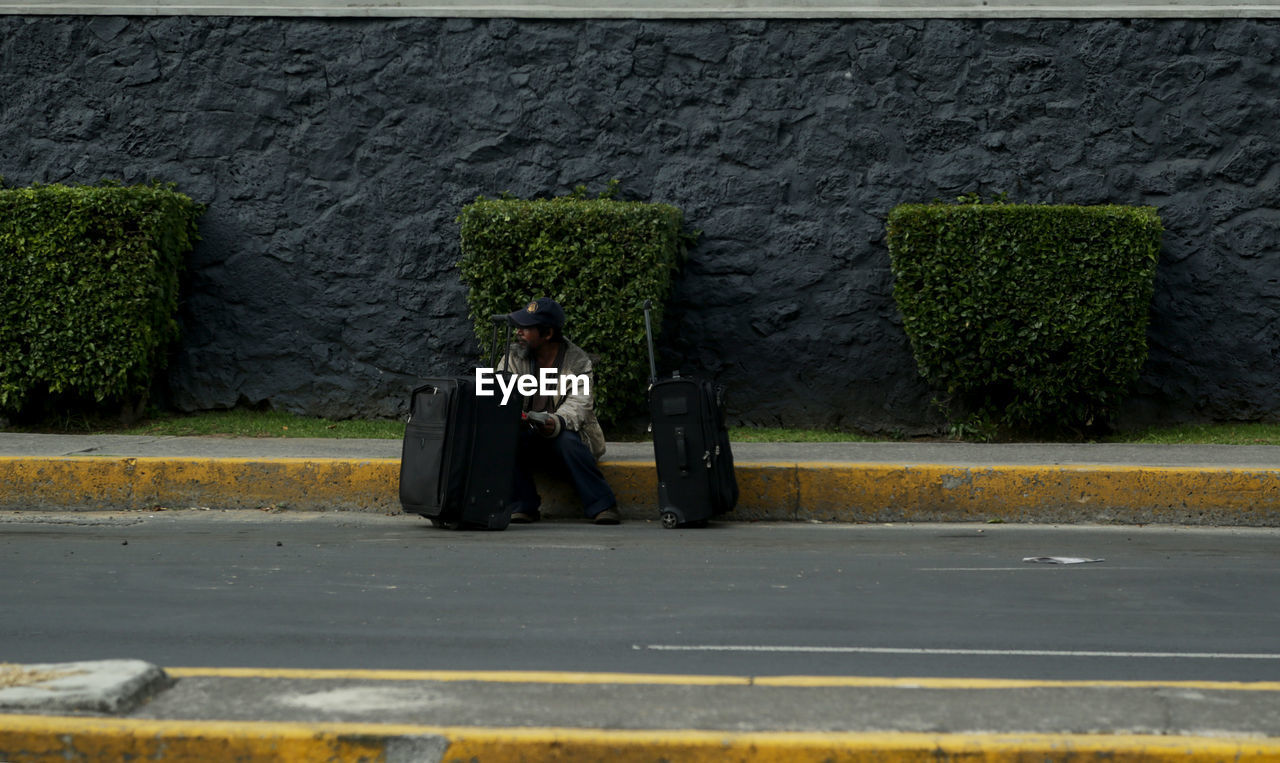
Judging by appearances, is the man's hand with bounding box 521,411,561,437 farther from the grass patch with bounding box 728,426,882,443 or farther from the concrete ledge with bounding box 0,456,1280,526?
the grass patch with bounding box 728,426,882,443

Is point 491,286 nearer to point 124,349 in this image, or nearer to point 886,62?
point 124,349

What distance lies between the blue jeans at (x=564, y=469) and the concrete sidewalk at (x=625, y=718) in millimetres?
3773

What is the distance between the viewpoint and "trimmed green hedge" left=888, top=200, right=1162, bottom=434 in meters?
9.84

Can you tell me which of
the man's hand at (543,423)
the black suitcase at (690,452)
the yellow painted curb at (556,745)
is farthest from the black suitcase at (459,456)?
the yellow painted curb at (556,745)

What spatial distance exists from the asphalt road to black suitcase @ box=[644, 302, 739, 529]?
18 cm

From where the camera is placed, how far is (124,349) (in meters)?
10.1

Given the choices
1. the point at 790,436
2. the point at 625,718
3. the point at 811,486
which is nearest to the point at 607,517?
the point at 811,486

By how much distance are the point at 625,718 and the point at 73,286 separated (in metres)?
7.73

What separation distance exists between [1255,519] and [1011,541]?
178cm

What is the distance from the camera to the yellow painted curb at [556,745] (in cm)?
349

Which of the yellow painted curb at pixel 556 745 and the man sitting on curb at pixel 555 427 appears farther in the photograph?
the man sitting on curb at pixel 555 427

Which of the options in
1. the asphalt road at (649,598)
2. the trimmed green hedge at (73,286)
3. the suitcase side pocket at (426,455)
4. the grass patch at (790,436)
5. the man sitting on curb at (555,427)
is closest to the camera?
the asphalt road at (649,598)

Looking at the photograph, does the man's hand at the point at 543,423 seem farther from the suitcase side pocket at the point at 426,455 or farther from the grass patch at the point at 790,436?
the grass patch at the point at 790,436

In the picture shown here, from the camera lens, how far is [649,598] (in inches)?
222
